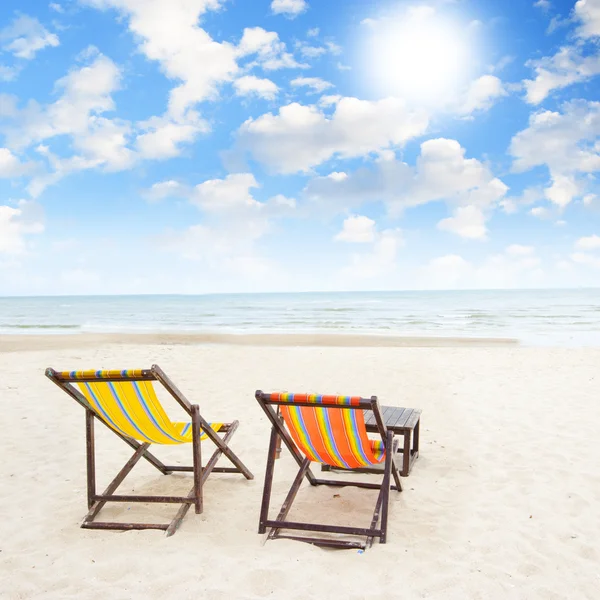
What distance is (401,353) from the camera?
11.6 meters

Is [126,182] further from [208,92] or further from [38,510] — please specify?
[38,510]

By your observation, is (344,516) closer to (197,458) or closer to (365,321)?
(197,458)

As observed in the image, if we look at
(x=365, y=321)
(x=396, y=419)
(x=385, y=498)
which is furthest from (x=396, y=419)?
(x=365, y=321)

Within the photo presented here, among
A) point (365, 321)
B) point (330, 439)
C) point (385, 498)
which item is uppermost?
point (330, 439)

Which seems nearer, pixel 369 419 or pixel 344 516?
pixel 344 516

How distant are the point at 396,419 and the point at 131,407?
2038mm

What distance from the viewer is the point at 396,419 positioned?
4.08 m

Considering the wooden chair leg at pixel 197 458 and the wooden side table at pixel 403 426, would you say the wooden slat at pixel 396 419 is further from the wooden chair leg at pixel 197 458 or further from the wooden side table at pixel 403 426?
the wooden chair leg at pixel 197 458

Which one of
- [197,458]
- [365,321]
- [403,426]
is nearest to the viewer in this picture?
[197,458]

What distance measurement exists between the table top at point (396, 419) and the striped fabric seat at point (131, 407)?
1314 mm

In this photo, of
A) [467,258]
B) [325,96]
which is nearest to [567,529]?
[325,96]

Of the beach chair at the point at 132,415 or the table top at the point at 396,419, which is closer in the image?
the beach chair at the point at 132,415

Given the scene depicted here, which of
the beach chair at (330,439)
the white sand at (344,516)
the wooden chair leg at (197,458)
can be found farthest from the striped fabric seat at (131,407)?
→ the beach chair at (330,439)

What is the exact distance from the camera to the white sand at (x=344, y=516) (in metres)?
2.57
